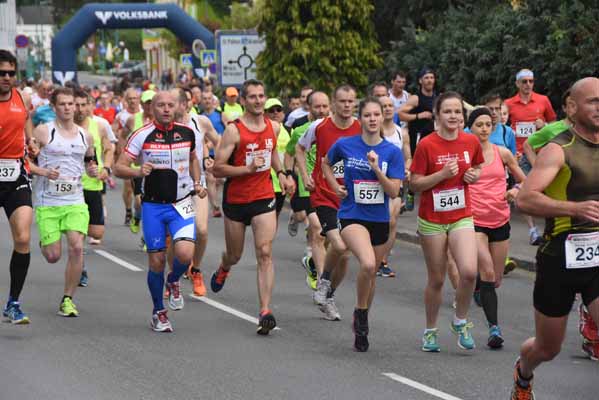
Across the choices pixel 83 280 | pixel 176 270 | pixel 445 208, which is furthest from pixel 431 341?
pixel 83 280

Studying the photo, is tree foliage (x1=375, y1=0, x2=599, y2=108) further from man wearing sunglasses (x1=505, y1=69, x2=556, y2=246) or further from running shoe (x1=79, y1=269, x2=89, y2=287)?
running shoe (x1=79, y1=269, x2=89, y2=287)

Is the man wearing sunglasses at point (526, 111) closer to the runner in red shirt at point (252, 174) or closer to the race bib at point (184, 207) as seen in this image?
the runner in red shirt at point (252, 174)

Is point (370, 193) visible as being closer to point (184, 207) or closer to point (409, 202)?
point (184, 207)

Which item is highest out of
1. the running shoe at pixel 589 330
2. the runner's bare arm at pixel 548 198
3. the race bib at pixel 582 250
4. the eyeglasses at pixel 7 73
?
the eyeglasses at pixel 7 73

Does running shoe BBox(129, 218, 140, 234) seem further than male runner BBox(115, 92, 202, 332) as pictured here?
Yes

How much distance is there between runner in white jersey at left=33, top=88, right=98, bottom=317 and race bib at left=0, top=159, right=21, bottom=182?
688 millimetres

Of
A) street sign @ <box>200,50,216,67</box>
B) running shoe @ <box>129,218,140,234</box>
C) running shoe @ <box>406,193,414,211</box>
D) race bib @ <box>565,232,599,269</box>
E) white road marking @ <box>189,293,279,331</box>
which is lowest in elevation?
running shoe @ <box>406,193,414,211</box>

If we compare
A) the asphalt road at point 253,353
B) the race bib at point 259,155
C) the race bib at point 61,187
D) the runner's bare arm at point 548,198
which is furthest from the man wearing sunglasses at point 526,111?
the runner's bare arm at point 548,198

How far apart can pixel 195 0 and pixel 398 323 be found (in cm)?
6118

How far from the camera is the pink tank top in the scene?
10719mm

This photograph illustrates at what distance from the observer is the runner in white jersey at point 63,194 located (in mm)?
11188

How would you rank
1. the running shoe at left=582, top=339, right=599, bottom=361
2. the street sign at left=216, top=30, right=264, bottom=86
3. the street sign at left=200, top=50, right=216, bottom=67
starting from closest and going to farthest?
the running shoe at left=582, top=339, right=599, bottom=361, the street sign at left=216, top=30, right=264, bottom=86, the street sign at left=200, top=50, right=216, bottom=67

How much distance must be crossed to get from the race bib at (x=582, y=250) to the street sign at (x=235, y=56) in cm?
2058

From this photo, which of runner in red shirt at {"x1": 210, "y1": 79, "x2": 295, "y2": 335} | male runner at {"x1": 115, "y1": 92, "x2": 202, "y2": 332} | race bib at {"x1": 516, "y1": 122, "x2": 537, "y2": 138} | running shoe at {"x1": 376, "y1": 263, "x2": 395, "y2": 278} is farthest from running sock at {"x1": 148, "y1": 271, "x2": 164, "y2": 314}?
race bib at {"x1": 516, "y1": 122, "x2": 537, "y2": 138}
